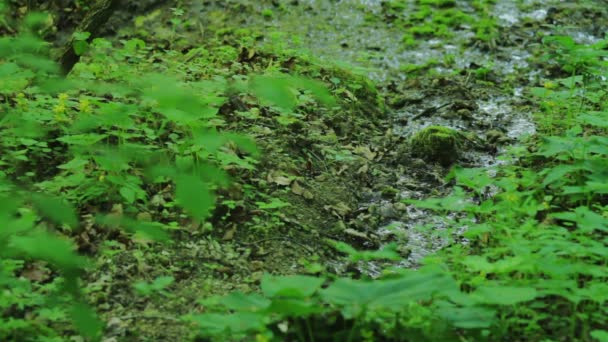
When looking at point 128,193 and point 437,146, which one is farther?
point 437,146

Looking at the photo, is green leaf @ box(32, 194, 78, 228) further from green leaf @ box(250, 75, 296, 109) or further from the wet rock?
the wet rock

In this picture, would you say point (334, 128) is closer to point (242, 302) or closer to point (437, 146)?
point (437, 146)

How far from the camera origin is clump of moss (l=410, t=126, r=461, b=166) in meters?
5.00

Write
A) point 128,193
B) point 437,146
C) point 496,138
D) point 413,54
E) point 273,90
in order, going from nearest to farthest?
point 273,90 → point 128,193 → point 437,146 → point 496,138 → point 413,54

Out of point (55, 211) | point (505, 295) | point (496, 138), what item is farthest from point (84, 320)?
point (496, 138)

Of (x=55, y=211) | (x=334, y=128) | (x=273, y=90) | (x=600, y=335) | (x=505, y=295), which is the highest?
(x=273, y=90)

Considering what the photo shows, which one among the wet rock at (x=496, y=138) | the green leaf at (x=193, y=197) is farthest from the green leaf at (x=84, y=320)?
the wet rock at (x=496, y=138)

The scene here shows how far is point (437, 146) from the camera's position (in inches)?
198

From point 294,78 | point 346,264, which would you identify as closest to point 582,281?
point 346,264

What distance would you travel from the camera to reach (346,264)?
3756mm

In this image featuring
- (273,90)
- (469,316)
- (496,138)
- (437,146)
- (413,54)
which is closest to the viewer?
(273,90)

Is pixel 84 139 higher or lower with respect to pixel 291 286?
lower

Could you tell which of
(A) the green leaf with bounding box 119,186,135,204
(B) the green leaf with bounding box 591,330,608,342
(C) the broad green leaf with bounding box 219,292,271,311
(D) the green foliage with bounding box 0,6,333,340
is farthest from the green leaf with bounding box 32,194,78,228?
(B) the green leaf with bounding box 591,330,608,342

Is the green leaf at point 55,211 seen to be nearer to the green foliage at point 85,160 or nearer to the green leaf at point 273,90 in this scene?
the green foliage at point 85,160
